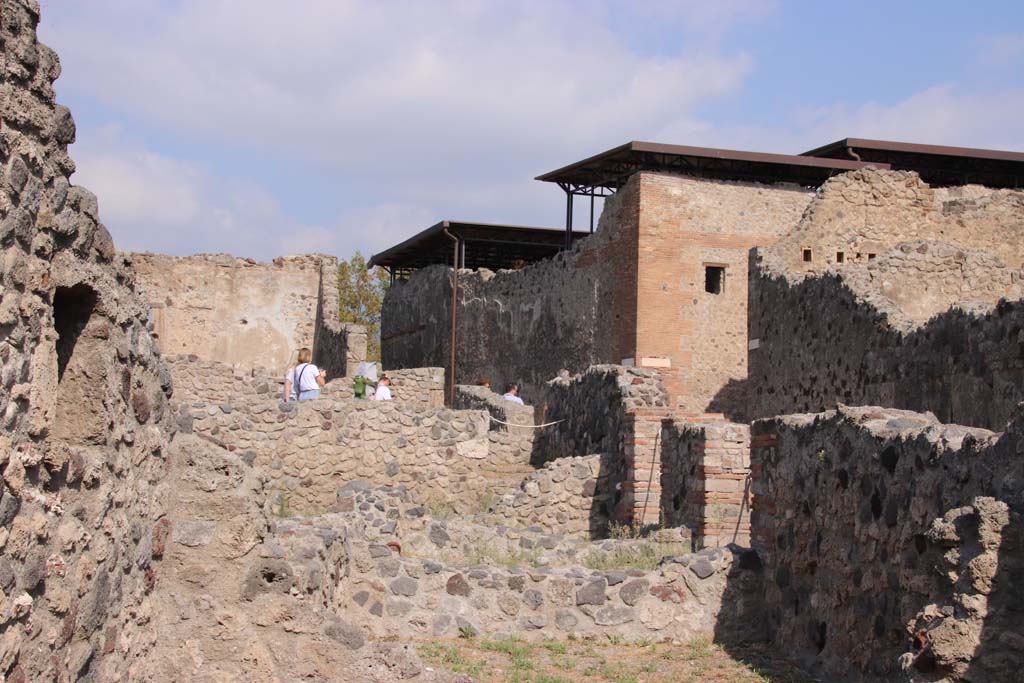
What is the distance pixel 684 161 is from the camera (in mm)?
22266

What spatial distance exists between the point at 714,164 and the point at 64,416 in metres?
18.9

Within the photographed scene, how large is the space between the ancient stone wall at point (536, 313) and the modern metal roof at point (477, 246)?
2.63ft

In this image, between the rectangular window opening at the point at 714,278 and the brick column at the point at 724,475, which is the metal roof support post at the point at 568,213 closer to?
the rectangular window opening at the point at 714,278

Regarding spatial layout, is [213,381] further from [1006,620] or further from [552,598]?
[1006,620]

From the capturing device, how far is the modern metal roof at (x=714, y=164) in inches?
853

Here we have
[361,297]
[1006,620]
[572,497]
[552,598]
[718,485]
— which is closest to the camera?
[1006,620]

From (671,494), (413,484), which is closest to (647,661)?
(671,494)

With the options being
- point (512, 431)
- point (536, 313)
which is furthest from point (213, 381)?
point (536, 313)

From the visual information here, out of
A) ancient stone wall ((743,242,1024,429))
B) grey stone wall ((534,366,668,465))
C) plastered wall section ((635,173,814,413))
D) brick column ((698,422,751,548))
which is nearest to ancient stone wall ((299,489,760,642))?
brick column ((698,422,751,548))

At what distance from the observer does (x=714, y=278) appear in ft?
72.6

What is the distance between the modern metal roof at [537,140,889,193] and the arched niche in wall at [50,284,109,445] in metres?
17.2

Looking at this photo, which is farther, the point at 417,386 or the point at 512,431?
the point at 417,386

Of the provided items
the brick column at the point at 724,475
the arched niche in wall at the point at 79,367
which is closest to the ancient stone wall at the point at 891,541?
the brick column at the point at 724,475

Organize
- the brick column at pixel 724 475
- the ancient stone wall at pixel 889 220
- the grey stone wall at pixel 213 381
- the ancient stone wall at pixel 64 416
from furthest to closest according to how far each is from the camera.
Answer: the ancient stone wall at pixel 889 220 < the grey stone wall at pixel 213 381 < the brick column at pixel 724 475 < the ancient stone wall at pixel 64 416
